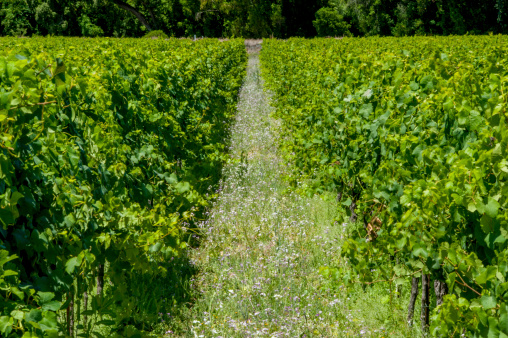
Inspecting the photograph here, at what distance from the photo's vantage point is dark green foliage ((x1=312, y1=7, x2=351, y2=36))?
5503 centimetres

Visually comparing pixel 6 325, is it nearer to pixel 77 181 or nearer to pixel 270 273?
pixel 77 181

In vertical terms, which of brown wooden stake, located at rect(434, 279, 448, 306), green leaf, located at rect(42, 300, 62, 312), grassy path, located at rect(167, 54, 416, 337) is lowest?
grassy path, located at rect(167, 54, 416, 337)

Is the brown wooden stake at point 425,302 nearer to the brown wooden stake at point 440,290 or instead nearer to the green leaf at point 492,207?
the brown wooden stake at point 440,290

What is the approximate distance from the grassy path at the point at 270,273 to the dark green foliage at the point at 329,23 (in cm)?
4998

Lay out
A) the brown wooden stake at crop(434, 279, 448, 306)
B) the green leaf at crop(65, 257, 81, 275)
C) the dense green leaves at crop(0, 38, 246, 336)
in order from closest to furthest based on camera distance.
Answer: the dense green leaves at crop(0, 38, 246, 336) < the green leaf at crop(65, 257, 81, 275) < the brown wooden stake at crop(434, 279, 448, 306)

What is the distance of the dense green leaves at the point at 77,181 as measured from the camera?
8.04ft

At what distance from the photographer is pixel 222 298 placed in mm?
4828

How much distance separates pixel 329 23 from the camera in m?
55.2

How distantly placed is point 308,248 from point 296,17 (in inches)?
2128

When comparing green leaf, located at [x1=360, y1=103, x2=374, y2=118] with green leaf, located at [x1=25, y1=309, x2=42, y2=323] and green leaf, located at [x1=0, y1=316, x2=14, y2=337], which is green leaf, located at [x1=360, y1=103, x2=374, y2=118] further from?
green leaf, located at [x1=0, y1=316, x2=14, y2=337]

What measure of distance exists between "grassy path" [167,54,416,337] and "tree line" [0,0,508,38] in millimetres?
45487

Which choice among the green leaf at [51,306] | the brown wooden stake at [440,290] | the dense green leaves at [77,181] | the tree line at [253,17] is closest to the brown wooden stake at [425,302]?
the brown wooden stake at [440,290]

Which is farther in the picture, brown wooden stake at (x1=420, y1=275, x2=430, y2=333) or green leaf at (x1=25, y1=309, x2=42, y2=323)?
brown wooden stake at (x1=420, y1=275, x2=430, y2=333)

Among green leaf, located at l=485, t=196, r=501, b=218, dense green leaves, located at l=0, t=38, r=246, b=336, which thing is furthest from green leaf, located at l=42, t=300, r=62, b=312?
green leaf, located at l=485, t=196, r=501, b=218
